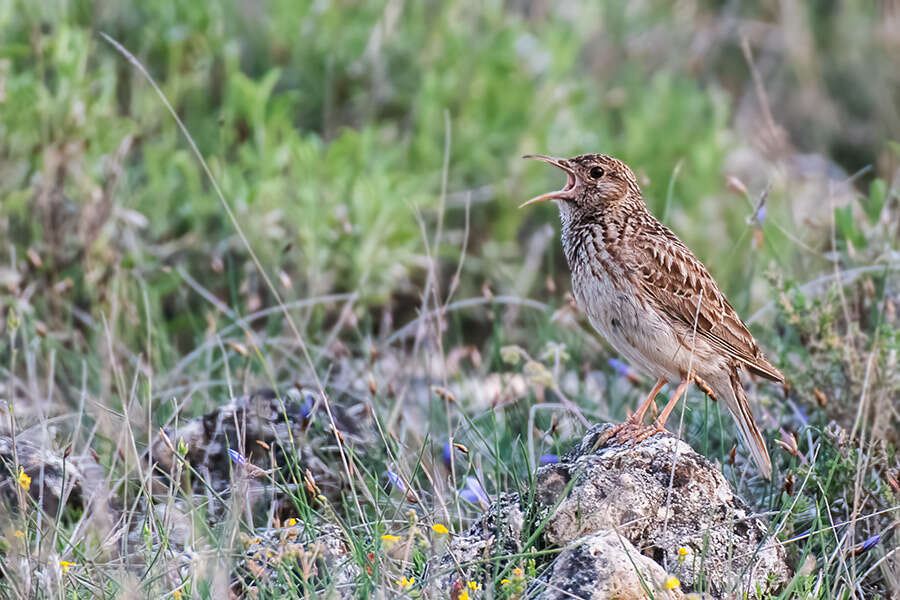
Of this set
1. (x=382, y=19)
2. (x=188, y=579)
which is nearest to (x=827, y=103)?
(x=382, y=19)

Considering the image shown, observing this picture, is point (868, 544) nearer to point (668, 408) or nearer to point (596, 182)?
point (668, 408)

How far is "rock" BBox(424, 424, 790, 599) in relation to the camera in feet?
11.3

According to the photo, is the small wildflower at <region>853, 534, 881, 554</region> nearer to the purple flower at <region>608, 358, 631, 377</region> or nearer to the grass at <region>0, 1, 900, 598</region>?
the grass at <region>0, 1, 900, 598</region>

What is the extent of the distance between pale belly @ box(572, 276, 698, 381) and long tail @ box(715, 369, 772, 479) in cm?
20

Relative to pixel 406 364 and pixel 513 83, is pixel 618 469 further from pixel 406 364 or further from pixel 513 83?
pixel 513 83

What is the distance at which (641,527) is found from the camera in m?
3.66

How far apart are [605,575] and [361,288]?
2.95 m

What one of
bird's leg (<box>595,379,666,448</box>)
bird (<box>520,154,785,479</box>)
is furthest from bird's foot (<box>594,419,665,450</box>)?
bird (<box>520,154,785,479</box>)

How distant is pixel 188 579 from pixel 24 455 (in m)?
1.25

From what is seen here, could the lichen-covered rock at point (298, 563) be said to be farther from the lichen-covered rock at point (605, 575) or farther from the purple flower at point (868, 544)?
the purple flower at point (868, 544)

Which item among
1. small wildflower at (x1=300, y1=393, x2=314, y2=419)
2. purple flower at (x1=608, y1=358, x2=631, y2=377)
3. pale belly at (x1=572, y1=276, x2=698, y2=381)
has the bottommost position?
purple flower at (x1=608, y1=358, x2=631, y2=377)

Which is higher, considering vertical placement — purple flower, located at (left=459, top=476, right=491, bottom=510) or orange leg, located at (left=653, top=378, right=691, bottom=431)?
orange leg, located at (left=653, top=378, right=691, bottom=431)

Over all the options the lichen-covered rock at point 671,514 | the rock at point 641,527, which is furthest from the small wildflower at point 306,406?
the lichen-covered rock at point 671,514

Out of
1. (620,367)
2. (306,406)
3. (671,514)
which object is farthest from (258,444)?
(620,367)
